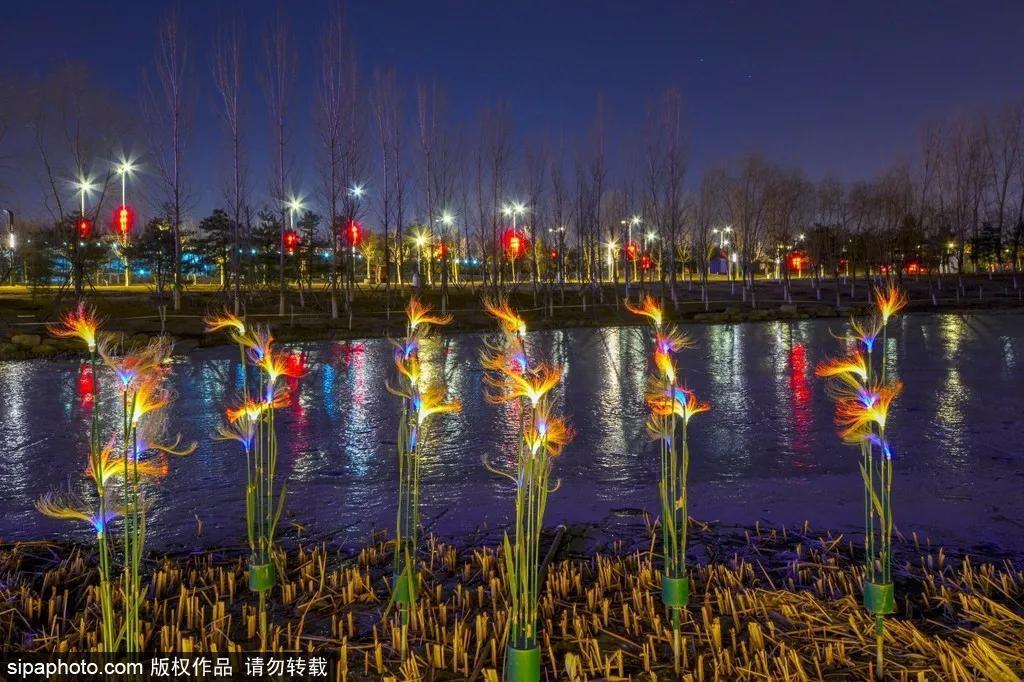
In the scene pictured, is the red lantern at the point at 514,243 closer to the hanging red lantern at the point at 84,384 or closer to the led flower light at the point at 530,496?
the hanging red lantern at the point at 84,384

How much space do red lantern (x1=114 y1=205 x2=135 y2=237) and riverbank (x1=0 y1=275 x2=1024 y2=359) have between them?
10.0 feet

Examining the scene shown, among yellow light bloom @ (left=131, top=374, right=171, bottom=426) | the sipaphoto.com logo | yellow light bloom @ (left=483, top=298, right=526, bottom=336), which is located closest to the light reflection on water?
yellow light bloom @ (left=483, top=298, right=526, bottom=336)

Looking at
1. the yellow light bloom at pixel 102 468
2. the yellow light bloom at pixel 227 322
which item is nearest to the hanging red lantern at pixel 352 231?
the yellow light bloom at pixel 227 322

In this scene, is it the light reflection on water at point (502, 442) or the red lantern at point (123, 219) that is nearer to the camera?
the light reflection on water at point (502, 442)

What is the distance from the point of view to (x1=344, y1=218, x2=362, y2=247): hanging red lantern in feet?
91.2

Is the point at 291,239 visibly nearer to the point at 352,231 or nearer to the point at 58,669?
the point at 352,231

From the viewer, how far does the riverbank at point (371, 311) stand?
70.0 ft

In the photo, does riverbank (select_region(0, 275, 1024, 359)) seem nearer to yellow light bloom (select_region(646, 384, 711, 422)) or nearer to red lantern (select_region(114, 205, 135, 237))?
red lantern (select_region(114, 205, 135, 237))

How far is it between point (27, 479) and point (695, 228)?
Result: 47.5 metres

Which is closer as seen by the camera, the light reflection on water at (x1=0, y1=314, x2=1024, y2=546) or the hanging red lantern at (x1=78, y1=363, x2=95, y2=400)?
the light reflection on water at (x1=0, y1=314, x2=1024, y2=546)

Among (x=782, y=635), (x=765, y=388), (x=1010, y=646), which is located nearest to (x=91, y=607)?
(x=782, y=635)

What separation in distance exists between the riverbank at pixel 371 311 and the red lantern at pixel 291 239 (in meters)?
2.42

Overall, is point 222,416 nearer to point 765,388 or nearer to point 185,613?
point 185,613

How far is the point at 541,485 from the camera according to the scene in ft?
8.96
